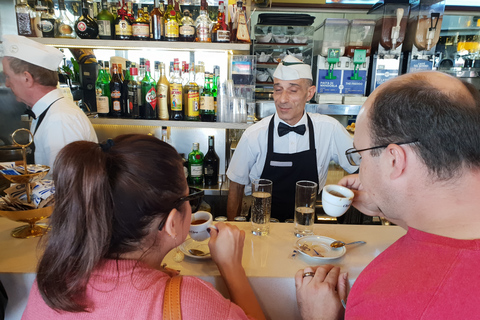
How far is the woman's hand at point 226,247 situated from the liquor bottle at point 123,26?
195 cm

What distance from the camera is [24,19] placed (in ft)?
8.48

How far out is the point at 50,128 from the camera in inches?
91.5

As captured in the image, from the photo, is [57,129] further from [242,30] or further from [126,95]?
[242,30]

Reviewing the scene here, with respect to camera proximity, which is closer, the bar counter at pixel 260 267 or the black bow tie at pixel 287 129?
the bar counter at pixel 260 267

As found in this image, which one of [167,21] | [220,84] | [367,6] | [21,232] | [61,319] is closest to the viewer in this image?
[61,319]

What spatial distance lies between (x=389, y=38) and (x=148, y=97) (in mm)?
2594

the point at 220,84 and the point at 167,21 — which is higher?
the point at 167,21

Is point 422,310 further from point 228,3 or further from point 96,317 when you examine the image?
→ point 228,3

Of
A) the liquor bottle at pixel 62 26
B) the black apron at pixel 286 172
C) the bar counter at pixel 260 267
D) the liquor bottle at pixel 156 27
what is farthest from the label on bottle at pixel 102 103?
the bar counter at pixel 260 267

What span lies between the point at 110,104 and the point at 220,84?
93 cm

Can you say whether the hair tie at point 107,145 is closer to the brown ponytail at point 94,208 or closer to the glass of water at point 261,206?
the brown ponytail at point 94,208

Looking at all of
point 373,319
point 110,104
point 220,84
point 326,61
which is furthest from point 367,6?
point 373,319

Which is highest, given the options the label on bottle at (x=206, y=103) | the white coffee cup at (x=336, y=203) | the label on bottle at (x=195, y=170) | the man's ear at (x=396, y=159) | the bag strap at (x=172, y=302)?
the label on bottle at (x=206, y=103)

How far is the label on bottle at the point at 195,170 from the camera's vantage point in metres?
2.91
